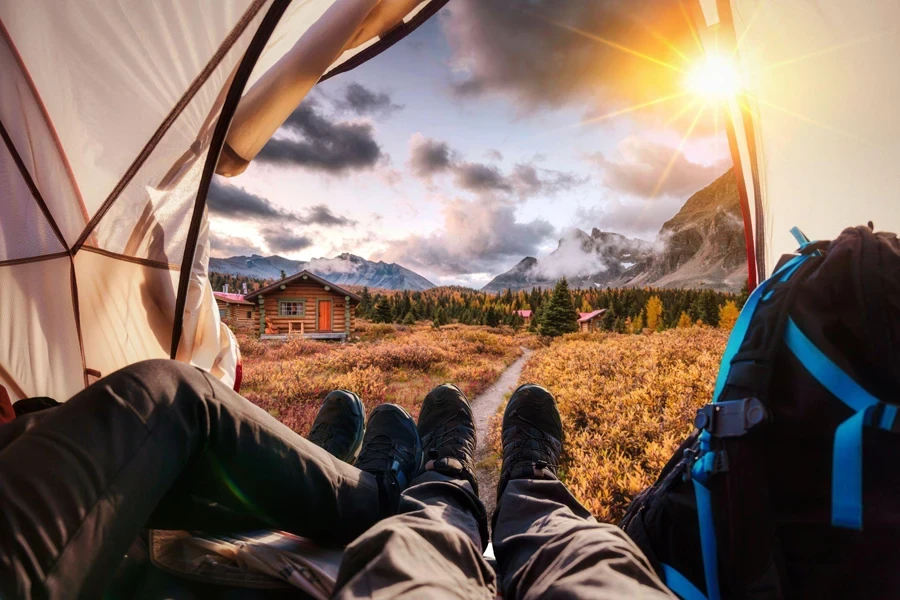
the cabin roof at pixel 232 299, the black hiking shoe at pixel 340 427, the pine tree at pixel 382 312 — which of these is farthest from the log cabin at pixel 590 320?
the cabin roof at pixel 232 299

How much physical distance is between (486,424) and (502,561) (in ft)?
6.97

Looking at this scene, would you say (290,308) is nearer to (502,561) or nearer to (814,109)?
(502,561)

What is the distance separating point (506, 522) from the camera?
1.24 metres

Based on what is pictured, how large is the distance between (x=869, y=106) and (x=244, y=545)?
2.77 m

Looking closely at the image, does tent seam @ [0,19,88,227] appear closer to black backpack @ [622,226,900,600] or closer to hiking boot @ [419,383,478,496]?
hiking boot @ [419,383,478,496]

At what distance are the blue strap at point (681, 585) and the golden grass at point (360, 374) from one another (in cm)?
243

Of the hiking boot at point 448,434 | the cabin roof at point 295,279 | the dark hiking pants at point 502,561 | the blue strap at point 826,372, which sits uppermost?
the cabin roof at point 295,279

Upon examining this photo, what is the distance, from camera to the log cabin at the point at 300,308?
10.3 meters

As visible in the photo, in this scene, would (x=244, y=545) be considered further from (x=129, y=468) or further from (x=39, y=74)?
(x=39, y=74)

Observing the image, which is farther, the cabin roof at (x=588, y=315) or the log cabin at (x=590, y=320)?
the cabin roof at (x=588, y=315)

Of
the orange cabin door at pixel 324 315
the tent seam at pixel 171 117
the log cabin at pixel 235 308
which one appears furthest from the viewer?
the log cabin at pixel 235 308

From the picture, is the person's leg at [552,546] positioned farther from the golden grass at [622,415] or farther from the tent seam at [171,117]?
the tent seam at [171,117]

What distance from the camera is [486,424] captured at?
319cm

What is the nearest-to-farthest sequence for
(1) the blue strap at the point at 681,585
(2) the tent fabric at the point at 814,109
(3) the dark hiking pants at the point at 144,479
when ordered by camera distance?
(3) the dark hiking pants at the point at 144,479
(1) the blue strap at the point at 681,585
(2) the tent fabric at the point at 814,109
